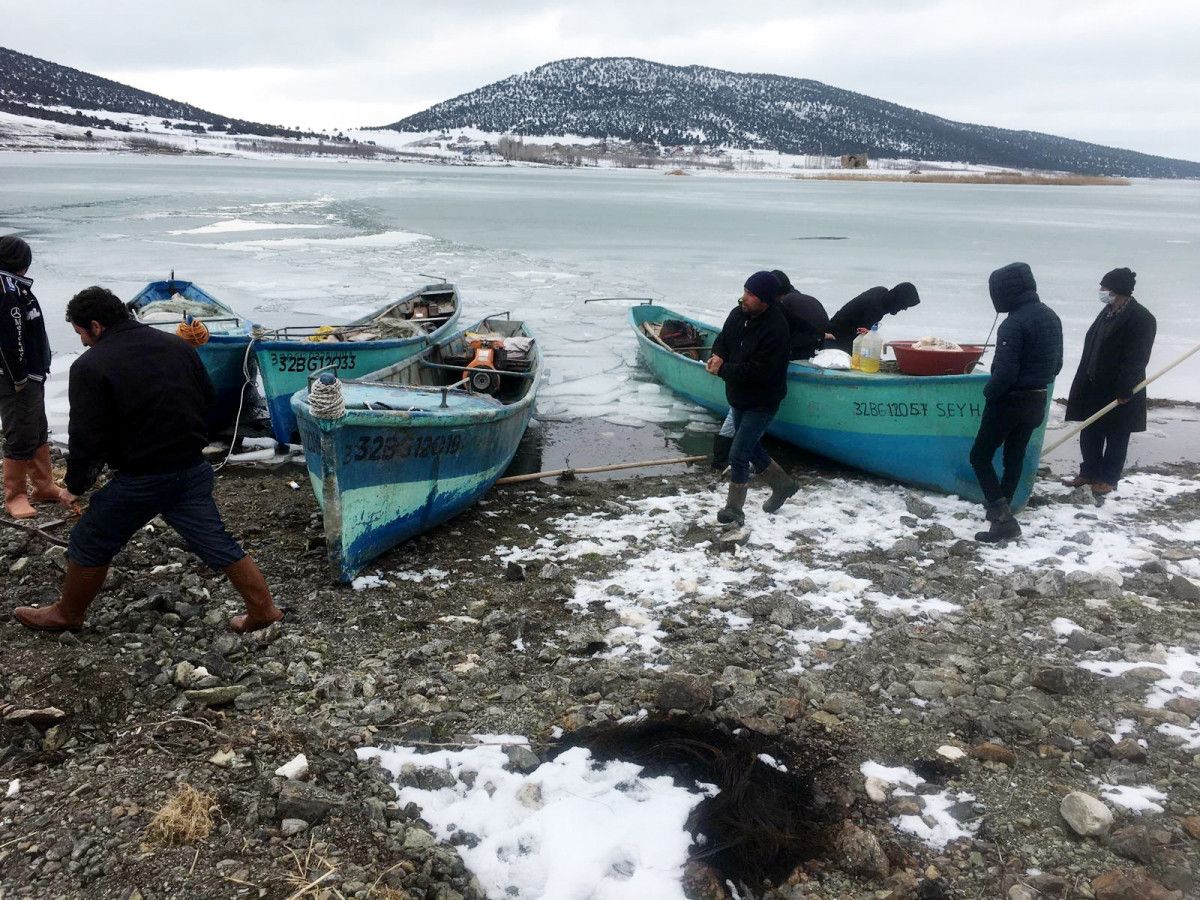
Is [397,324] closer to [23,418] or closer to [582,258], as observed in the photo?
[23,418]

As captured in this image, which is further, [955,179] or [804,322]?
[955,179]

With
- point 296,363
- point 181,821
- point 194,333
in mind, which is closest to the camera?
point 181,821

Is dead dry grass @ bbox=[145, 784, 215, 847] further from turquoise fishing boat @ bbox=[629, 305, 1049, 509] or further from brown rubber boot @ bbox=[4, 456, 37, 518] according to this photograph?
turquoise fishing boat @ bbox=[629, 305, 1049, 509]

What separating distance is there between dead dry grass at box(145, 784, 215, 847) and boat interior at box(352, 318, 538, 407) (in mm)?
5131

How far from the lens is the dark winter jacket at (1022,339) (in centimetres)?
578

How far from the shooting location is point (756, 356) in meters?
6.00

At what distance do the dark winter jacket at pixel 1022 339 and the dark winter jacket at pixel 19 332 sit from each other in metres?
6.59

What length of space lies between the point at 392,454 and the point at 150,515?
174cm

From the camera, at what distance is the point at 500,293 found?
1731 cm

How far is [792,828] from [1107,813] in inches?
49.9

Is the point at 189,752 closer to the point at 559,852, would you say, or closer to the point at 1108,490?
the point at 559,852

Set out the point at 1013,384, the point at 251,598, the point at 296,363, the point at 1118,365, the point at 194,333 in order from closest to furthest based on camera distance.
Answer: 1. the point at 251,598
2. the point at 1013,384
3. the point at 1118,365
4. the point at 194,333
5. the point at 296,363

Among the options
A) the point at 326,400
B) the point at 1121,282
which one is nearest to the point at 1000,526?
the point at 1121,282

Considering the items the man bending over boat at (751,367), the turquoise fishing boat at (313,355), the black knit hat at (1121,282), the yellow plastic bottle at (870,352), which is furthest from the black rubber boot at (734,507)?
the turquoise fishing boat at (313,355)
